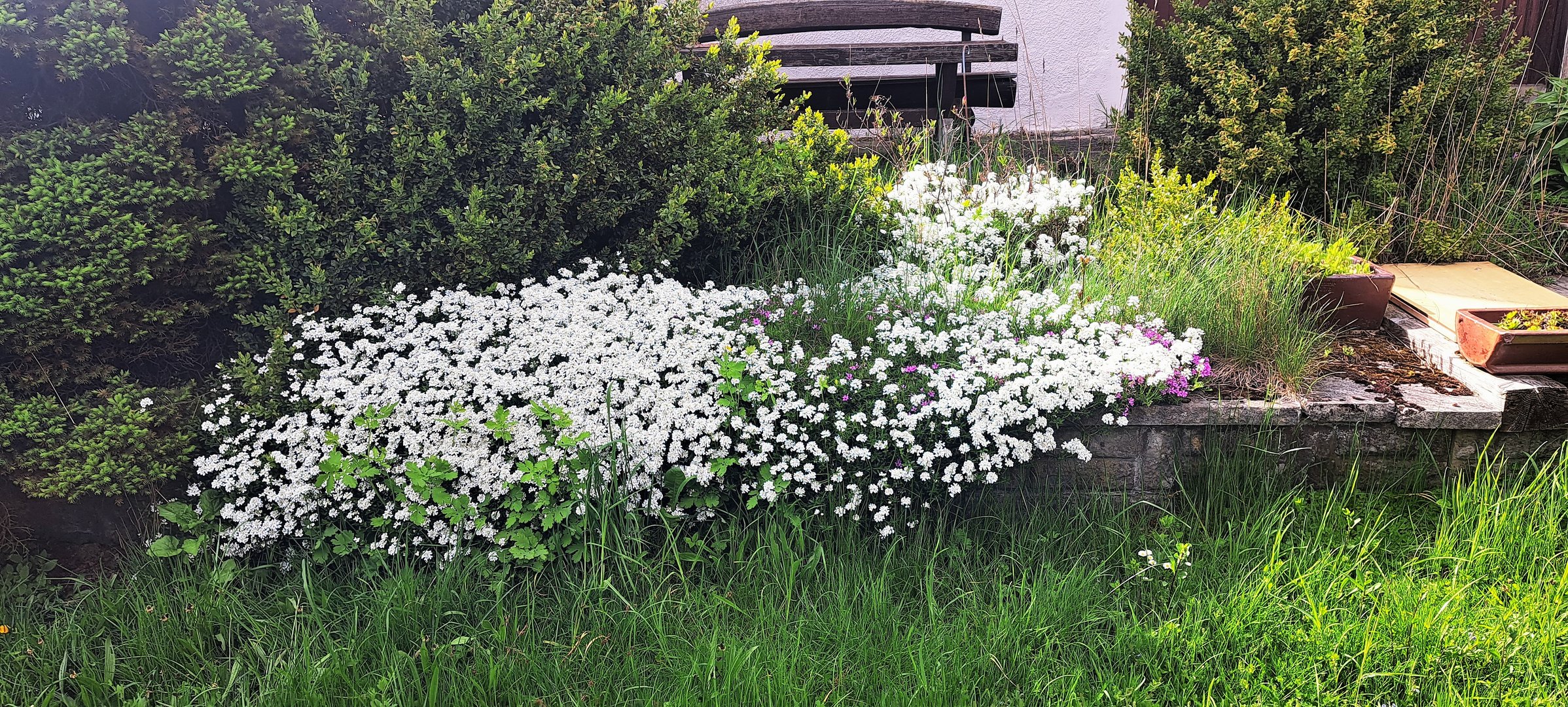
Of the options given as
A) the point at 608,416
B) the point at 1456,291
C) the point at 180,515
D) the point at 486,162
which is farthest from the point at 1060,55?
the point at 180,515

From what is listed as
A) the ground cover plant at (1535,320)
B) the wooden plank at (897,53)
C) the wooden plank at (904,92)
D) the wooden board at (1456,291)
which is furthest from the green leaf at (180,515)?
the wooden board at (1456,291)

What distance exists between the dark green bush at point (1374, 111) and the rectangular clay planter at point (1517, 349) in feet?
4.23

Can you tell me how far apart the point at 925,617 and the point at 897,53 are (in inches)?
Result: 143

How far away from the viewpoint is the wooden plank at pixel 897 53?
504 cm

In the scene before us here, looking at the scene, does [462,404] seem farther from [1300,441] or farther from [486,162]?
[1300,441]

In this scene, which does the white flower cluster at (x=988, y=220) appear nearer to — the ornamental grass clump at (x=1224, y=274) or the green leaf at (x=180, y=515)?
the ornamental grass clump at (x=1224, y=274)

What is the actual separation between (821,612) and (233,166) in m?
2.15

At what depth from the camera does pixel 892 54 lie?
506 cm

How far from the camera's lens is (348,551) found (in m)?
2.46

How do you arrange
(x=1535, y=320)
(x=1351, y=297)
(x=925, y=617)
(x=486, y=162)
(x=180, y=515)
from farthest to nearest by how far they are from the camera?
(x=1351, y=297) → (x=486, y=162) → (x=1535, y=320) → (x=180, y=515) → (x=925, y=617)

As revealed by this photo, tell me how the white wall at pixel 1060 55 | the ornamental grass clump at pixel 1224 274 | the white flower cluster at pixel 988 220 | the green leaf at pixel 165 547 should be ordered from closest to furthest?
the green leaf at pixel 165 547, the ornamental grass clump at pixel 1224 274, the white flower cluster at pixel 988 220, the white wall at pixel 1060 55

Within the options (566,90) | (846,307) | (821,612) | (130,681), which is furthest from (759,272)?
(130,681)

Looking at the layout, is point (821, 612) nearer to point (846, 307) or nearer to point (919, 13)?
point (846, 307)

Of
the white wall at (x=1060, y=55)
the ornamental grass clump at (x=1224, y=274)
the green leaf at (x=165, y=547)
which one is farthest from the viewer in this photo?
the white wall at (x=1060, y=55)
